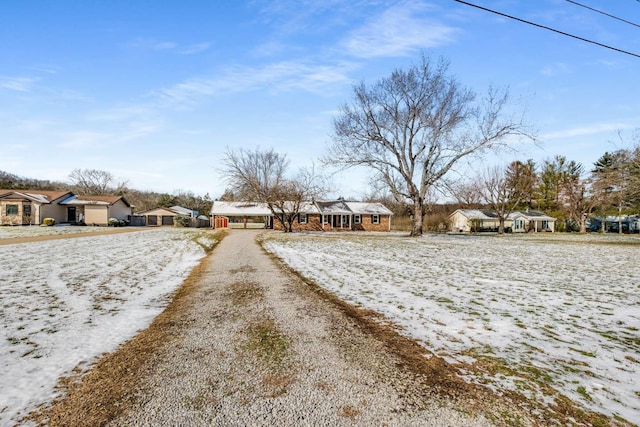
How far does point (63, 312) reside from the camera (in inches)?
222

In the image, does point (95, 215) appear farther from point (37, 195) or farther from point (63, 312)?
point (63, 312)

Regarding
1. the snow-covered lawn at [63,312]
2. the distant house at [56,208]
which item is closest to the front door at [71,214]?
the distant house at [56,208]

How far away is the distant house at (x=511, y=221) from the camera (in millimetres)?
49688

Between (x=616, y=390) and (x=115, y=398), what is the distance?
4.70m

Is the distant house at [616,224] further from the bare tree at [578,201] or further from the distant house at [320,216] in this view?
the distant house at [320,216]

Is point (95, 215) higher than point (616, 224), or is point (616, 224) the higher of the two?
point (95, 215)

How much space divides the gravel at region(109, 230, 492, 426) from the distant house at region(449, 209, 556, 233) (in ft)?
161

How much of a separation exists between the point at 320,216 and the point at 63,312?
3576 cm

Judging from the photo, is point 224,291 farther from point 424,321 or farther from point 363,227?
point 363,227

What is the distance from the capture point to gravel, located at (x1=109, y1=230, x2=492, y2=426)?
2.71 meters

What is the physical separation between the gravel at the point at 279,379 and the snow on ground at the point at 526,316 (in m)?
0.88

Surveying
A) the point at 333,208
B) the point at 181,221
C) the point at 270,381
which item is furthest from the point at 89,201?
the point at 270,381

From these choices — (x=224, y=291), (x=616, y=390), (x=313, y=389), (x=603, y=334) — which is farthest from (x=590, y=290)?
(x=224, y=291)

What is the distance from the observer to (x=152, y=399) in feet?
9.77
